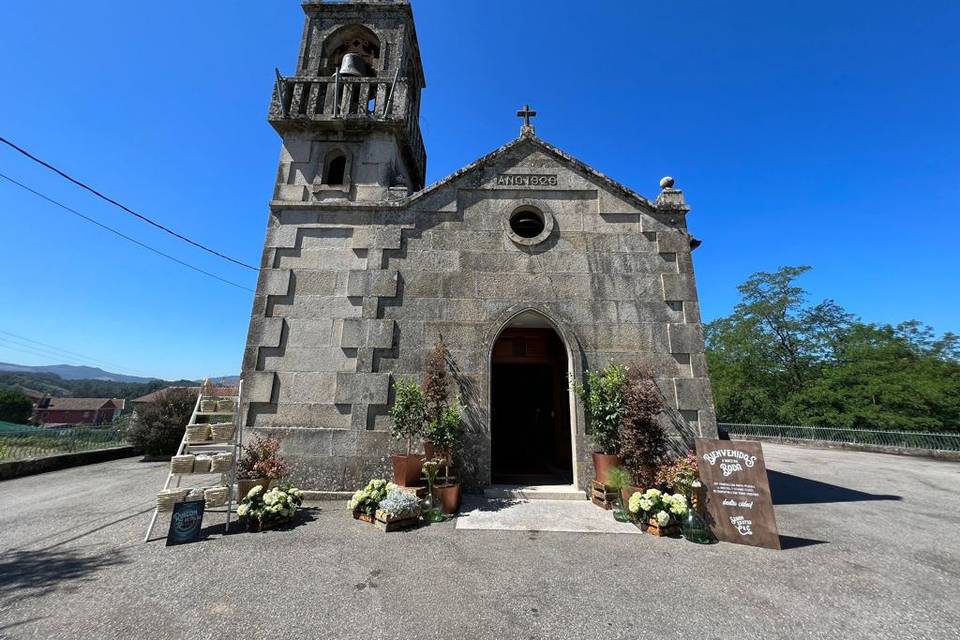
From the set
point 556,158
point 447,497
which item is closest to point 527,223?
point 556,158

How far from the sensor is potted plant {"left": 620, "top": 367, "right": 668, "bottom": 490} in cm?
675

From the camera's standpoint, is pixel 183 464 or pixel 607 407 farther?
pixel 607 407

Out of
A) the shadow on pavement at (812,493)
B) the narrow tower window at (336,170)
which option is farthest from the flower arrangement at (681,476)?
the narrow tower window at (336,170)

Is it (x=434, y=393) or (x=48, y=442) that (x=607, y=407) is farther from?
(x=48, y=442)

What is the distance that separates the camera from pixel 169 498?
227 inches

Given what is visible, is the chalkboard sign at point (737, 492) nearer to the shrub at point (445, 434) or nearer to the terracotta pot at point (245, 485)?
the shrub at point (445, 434)

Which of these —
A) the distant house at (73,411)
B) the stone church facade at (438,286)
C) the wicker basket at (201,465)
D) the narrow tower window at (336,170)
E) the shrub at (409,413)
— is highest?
the narrow tower window at (336,170)

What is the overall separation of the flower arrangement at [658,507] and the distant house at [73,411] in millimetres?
106728

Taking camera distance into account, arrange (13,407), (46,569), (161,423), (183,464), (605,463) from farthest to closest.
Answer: (13,407) → (161,423) → (605,463) → (183,464) → (46,569)

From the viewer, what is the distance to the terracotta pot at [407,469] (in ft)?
22.8

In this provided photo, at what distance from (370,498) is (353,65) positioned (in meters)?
11.9

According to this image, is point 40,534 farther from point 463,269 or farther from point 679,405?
point 679,405

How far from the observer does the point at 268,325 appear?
8.38 meters

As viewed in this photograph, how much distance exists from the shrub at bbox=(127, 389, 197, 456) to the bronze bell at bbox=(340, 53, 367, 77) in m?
14.1
